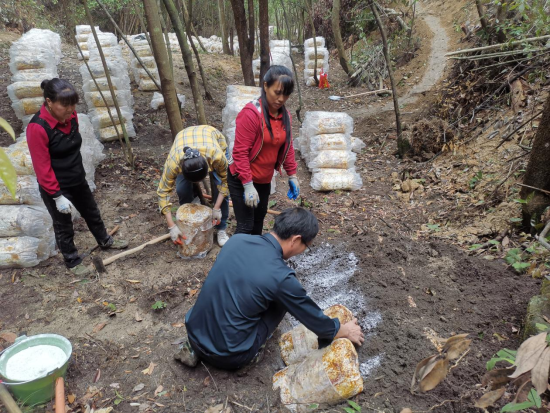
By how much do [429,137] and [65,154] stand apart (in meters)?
4.84

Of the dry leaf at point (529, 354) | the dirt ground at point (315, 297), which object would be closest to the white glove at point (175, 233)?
the dirt ground at point (315, 297)

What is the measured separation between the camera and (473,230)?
11.8ft

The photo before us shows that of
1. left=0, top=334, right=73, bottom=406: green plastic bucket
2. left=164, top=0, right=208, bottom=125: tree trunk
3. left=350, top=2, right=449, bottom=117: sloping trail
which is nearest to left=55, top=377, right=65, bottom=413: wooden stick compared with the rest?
left=0, top=334, right=73, bottom=406: green plastic bucket

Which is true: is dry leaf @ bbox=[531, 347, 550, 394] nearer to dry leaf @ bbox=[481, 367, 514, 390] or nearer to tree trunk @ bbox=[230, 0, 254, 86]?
dry leaf @ bbox=[481, 367, 514, 390]

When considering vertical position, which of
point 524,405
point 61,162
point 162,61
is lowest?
point 524,405

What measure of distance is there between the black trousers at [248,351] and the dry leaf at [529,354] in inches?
55.5

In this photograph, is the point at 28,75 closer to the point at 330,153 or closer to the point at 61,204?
the point at 61,204

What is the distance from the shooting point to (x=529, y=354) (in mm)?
1067

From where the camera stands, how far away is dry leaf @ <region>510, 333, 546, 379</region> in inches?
40.8

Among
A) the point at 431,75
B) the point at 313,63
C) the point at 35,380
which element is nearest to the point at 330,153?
the point at 35,380

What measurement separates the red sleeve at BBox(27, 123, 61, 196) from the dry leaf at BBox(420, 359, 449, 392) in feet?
10.4

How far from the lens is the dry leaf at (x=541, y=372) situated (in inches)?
38.9

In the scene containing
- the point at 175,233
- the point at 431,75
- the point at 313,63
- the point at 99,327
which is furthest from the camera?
the point at 313,63

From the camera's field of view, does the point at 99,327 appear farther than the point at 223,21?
No
